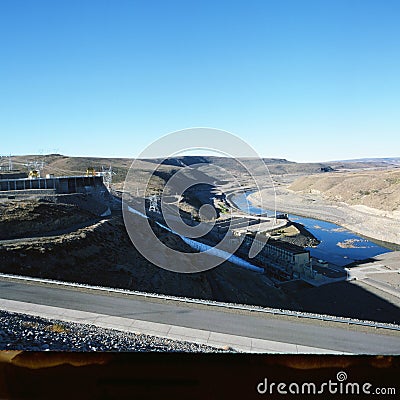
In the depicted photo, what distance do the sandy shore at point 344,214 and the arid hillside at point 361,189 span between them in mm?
2675

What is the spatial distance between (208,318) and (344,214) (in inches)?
3055

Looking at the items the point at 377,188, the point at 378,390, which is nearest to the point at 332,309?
the point at 378,390

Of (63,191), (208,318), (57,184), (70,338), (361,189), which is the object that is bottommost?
(208,318)

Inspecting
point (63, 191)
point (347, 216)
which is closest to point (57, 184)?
point (63, 191)

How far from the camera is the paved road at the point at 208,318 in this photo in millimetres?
12594

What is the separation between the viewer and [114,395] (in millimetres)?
1584

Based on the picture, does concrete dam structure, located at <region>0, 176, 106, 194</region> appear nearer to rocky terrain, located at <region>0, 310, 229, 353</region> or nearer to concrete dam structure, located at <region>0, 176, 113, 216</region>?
concrete dam structure, located at <region>0, 176, 113, 216</region>

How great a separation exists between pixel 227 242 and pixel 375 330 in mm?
37769

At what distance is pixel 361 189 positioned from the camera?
10550 centimetres

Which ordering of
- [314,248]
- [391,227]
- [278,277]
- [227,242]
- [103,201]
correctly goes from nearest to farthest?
1. [278,277]
2. [103,201]
3. [227,242]
4. [314,248]
5. [391,227]

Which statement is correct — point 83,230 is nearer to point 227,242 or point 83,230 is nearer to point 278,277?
point 278,277

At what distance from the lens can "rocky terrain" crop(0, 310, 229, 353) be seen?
403 inches

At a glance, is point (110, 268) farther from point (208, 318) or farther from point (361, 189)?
point (361, 189)

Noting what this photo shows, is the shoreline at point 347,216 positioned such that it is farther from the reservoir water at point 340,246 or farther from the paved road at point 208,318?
the paved road at point 208,318
